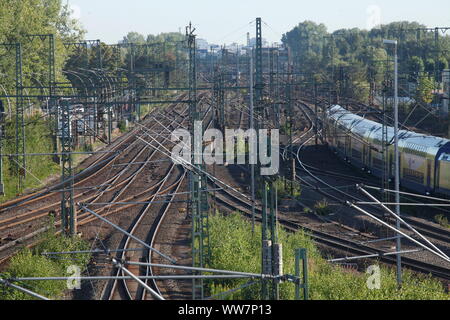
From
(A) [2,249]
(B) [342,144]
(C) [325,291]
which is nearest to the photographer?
(C) [325,291]

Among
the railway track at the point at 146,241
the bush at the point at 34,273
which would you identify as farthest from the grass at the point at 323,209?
the bush at the point at 34,273

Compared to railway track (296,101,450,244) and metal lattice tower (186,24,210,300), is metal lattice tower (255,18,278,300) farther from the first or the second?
railway track (296,101,450,244)

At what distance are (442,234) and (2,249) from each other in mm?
10760

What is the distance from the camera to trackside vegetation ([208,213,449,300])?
11.0 metres

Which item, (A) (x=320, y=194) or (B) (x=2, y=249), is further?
(A) (x=320, y=194)

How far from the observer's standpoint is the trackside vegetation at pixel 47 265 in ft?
40.0

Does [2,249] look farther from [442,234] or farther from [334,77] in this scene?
[334,77]

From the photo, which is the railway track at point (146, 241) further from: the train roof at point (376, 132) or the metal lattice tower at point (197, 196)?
the train roof at point (376, 132)

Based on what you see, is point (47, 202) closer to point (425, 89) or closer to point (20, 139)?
point (20, 139)

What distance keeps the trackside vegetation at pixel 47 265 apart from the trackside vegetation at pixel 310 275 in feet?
8.98

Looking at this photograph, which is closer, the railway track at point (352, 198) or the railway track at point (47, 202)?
the railway track at point (47, 202)

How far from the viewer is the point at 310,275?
41.5 feet
